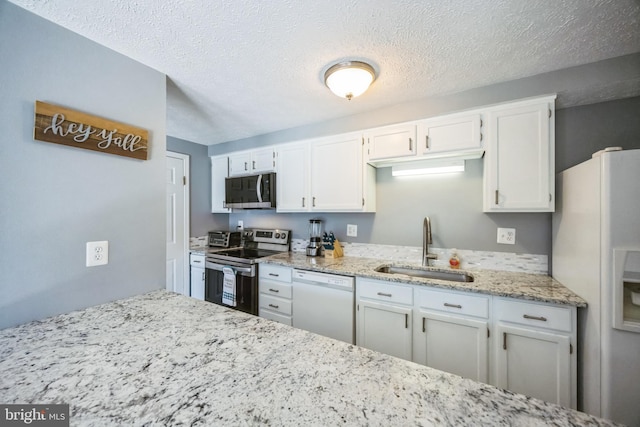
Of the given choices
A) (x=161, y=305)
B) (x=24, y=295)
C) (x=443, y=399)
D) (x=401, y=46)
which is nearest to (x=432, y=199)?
(x=401, y=46)

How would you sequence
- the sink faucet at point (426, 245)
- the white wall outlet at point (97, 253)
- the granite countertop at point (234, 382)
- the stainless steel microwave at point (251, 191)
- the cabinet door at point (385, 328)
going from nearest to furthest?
1. the granite countertop at point (234, 382)
2. the white wall outlet at point (97, 253)
3. the cabinet door at point (385, 328)
4. the sink faucet at point (426, 245)
5. the stainless steel microwave at point (251, 191)

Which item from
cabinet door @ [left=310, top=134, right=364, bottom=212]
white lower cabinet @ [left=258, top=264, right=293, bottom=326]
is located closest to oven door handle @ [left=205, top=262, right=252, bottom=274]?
white lower cabinet @ [left=258, top=264, right=293, bottom=326]

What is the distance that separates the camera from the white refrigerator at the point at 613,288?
1.12 metres

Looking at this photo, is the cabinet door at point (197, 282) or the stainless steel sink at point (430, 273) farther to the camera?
the cabinet door at point (197, 282)

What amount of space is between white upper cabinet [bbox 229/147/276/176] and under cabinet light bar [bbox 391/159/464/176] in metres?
1.42

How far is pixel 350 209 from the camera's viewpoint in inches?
92.4

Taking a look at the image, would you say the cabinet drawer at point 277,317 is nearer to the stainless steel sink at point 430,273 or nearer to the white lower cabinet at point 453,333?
the stainless steel sink at point 430,273

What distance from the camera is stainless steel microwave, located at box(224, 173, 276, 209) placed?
2756 millimetres

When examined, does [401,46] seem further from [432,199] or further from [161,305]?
[161,305]

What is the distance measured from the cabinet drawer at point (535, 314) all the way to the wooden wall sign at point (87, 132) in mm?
2447

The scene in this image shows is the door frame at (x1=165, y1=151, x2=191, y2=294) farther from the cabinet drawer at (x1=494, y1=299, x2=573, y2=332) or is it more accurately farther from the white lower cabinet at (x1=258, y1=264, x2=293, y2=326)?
the cabinet drawer at (x1=494, y1=299, x2=573, y2=332)

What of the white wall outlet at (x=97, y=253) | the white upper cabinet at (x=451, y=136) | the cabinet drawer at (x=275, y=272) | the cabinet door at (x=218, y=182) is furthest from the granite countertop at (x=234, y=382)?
the cabinet door at (x=218, y=182)

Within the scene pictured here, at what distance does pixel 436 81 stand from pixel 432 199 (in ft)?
3.31

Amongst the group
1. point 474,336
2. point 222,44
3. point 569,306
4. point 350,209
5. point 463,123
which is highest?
point 222,44
